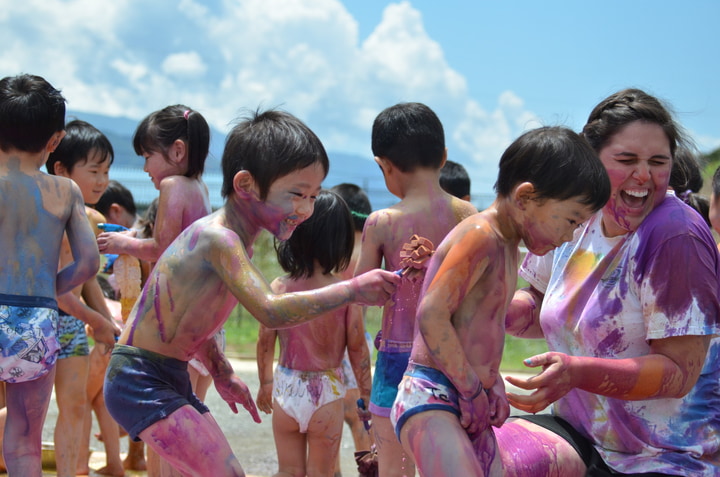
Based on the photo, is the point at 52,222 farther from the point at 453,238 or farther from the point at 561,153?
the point at 561,153

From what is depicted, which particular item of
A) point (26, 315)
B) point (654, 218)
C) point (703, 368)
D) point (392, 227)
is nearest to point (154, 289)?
point (26, 315)

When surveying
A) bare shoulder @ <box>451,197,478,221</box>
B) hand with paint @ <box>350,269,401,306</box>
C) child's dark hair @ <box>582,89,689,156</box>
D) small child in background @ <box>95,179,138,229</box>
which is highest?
small child in background @ <box>95,179,138,229</box>

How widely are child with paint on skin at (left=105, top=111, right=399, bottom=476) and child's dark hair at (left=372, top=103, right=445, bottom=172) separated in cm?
74

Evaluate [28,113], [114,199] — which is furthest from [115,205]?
[28,113]

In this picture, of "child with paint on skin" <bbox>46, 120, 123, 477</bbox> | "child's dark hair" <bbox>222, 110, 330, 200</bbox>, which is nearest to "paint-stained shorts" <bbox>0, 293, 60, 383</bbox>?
"child with paint on skin" <bbox>46, 120, 123, 477</bbox>

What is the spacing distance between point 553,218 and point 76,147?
317cm

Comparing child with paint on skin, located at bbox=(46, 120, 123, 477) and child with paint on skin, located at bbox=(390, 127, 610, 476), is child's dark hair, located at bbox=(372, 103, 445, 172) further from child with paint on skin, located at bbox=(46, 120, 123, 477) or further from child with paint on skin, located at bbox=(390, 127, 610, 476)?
child with paint on skin, located at bbox=(46, 120, 123, 477)

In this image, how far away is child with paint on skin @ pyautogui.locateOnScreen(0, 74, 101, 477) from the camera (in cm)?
334

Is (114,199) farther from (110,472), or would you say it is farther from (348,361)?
(348,361)

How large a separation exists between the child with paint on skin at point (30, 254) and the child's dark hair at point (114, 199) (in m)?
3.14

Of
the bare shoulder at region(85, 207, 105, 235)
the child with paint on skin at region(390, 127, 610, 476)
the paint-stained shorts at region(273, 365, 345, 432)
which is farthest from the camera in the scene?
the bare shoulder at region(85, 207, 105, 235)

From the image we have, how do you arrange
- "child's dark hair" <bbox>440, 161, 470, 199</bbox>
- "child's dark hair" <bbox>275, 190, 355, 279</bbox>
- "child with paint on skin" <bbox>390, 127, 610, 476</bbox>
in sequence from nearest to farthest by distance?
"child with paint on skin" <bbox>390, 127, 610, 476</bbox> < "child's dark hair" <bbox>275, 190, 355, 279</bbox> < "child's dark hair" <bbox>440, 161, 470, 199</bbox>

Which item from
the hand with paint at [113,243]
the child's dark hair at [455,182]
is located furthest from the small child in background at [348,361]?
the hand with paint at [113,243]

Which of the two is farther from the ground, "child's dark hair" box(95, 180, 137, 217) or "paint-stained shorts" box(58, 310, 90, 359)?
"child's dark hair" box(95, 180, 137, 217)
